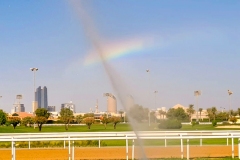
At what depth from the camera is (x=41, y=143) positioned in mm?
28703

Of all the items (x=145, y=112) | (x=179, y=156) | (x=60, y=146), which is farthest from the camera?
(x=60, y=146)

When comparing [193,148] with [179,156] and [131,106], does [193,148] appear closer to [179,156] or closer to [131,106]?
[179,156]

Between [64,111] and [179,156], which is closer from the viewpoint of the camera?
[179,156]

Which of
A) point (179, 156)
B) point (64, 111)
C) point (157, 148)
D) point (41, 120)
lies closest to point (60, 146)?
point (179, 156)

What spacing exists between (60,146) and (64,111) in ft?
256

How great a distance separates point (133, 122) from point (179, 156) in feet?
26.0

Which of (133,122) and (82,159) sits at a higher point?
(133,122)

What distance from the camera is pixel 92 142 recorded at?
29422 mm

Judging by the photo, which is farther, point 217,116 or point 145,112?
point 217,116

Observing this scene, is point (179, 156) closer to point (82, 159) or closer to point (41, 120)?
point (82, 159)

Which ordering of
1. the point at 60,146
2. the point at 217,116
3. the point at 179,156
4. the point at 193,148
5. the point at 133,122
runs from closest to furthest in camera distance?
the point at 133,122, the point at 179,156, the point at 193,148, the point at 60,146, the point at 217,116

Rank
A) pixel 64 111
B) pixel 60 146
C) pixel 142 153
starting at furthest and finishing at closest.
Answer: pixel 64 111 → pixel 60 146 → pixel 142 153

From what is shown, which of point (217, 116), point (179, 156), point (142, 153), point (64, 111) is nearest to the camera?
point (142, 153)

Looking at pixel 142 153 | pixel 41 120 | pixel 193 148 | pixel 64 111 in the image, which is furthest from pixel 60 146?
pixel 64 111
